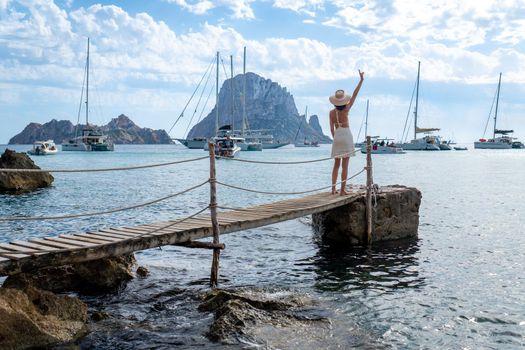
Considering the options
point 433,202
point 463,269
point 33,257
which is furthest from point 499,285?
point 433,202

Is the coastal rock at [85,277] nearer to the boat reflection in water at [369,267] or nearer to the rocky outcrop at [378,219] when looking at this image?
the boat reflection in water at [369,267]

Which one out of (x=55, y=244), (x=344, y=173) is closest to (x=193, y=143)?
(x=344, y=173)

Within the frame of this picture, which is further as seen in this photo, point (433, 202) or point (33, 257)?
point (433, 202)

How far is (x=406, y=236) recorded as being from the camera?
1352 centimetres

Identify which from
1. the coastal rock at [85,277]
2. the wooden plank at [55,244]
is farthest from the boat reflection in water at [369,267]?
the wooden plank at [55,244]

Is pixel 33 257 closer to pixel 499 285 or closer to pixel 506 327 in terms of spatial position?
pixel 506 327

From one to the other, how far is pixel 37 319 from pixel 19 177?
78.8 feet

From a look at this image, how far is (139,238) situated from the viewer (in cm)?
768

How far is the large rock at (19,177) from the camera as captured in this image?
27.2 metres

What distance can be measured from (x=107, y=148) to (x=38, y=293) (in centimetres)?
10921

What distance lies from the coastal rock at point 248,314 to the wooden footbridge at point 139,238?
3.49 ft

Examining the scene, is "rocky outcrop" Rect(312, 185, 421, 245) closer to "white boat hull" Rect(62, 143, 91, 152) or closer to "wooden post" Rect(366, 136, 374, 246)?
"wooden post" Rect(366, 136, 374, 246)

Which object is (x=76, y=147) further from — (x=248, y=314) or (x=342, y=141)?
(x=248, y=314)

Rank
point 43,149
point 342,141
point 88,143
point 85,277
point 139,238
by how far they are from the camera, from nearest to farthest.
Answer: point 139,238 → point 85,277 → point 342,141 → point 43,149 → point 88,143
